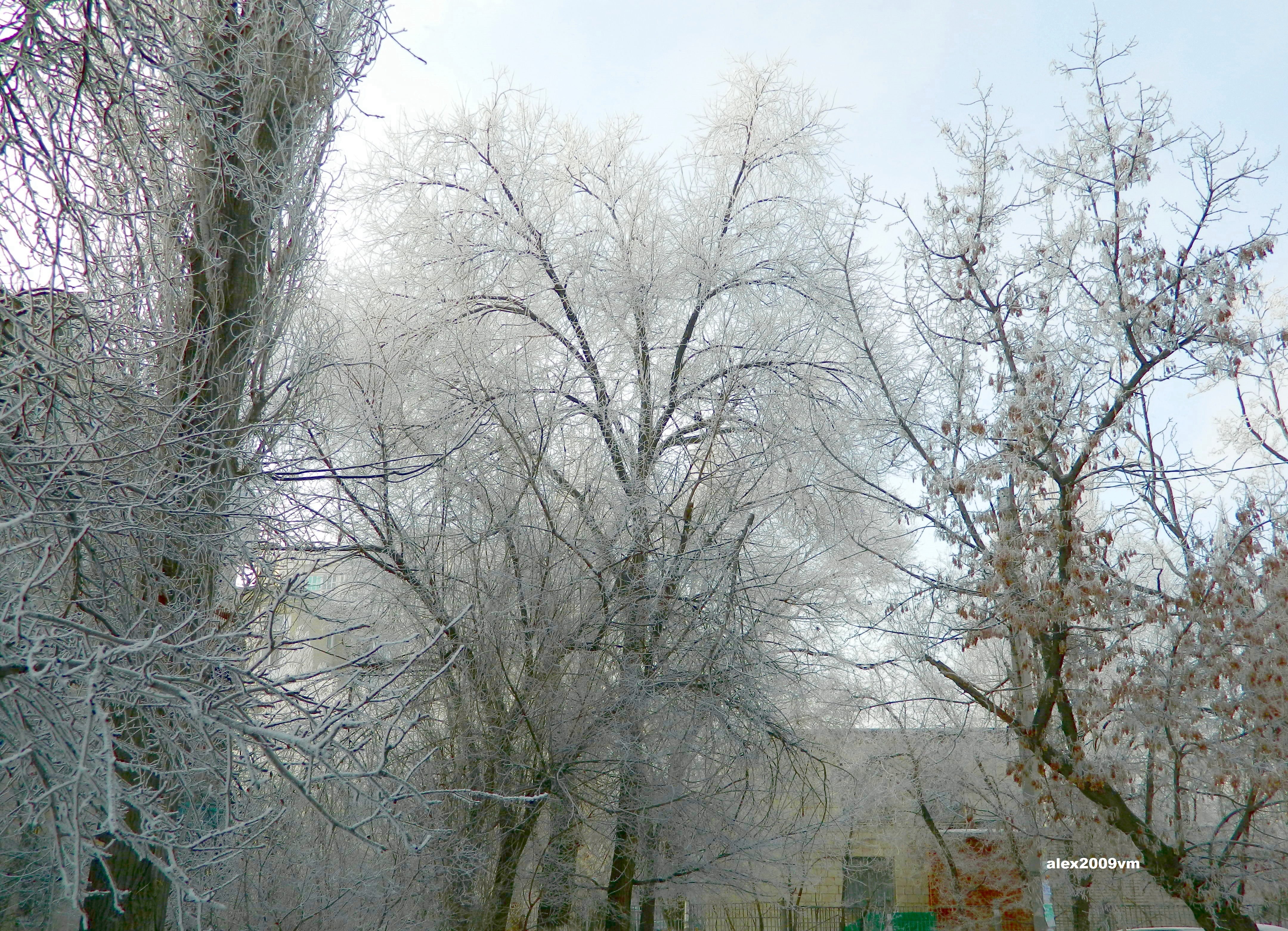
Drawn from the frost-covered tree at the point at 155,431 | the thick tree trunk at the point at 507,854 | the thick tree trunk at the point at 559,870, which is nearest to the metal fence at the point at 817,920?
the thick tree trunk at the point at 559,870

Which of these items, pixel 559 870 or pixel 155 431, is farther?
pixel 559 870

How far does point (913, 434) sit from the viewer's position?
11320 mm

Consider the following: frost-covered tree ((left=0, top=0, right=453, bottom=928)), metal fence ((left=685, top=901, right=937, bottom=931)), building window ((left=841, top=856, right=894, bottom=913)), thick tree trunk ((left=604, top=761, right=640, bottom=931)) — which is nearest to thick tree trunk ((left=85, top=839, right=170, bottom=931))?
frost-covered tree ((left=0, top=0, right=453, bottom=928))

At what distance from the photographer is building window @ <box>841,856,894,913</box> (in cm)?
2175

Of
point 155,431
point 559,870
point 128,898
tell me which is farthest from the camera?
point 559,870

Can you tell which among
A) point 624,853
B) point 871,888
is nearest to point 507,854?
point 624,853

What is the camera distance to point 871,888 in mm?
21203

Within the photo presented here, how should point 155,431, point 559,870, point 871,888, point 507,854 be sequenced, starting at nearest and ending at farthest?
point 155,431, point 507,854, point 559,870, point 871,888

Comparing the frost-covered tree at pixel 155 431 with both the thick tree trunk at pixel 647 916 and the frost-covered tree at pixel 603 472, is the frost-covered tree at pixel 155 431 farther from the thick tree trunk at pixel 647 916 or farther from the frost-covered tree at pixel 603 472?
the thick tree trunk at pixel 647 916

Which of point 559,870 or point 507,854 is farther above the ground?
point 507,854

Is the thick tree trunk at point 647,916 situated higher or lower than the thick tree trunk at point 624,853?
lower

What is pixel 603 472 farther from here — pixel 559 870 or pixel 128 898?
pixel 128 898

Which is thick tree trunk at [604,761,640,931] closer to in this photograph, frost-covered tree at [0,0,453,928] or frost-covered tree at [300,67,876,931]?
frost-covered tree at [300,67,876,931]

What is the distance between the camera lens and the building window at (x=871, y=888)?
2175cm
